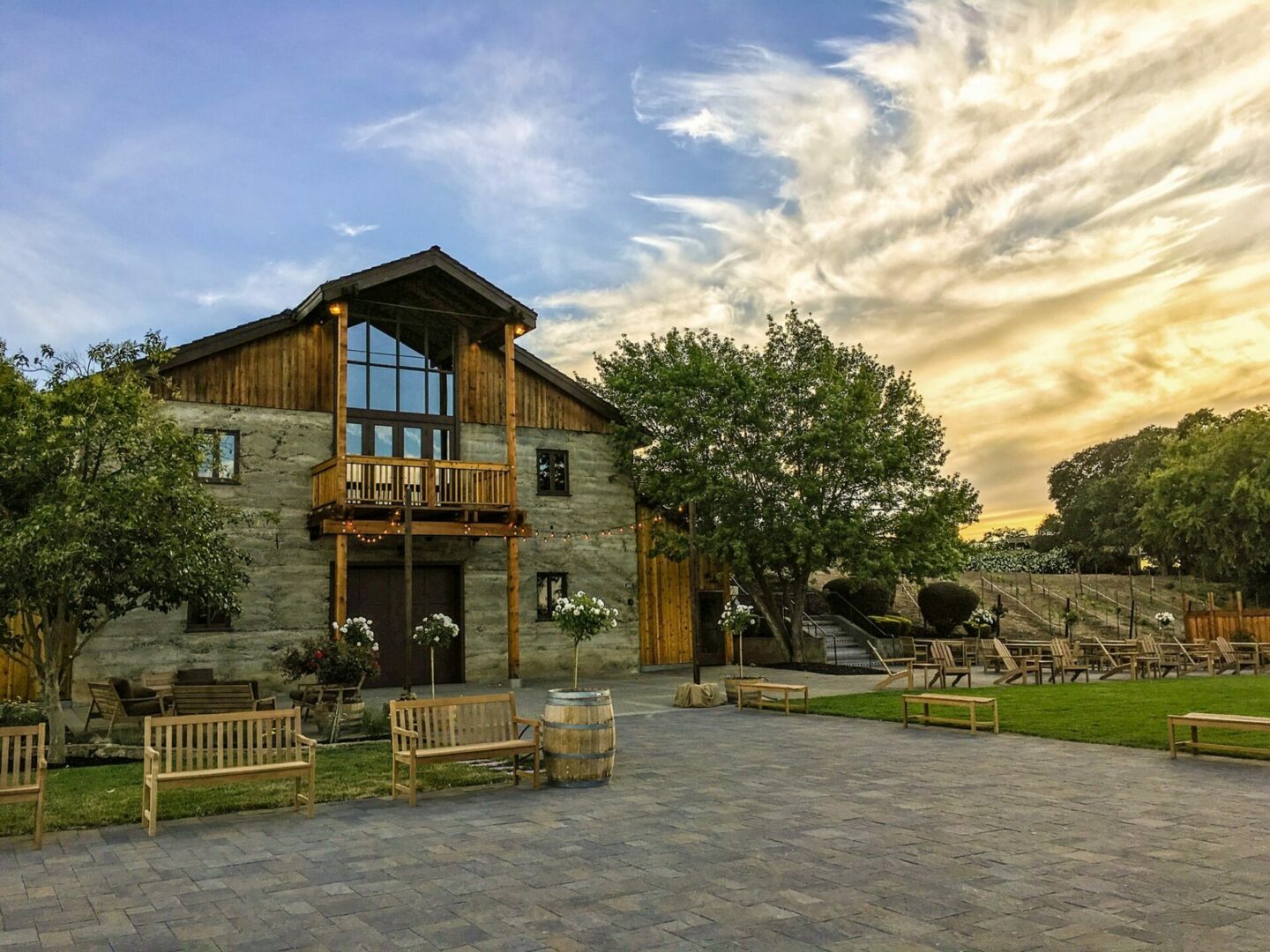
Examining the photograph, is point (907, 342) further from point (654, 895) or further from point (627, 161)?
point (654, 895)

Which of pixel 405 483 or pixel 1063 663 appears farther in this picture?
pixel 1063 663

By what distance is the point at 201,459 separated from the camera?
13148mm

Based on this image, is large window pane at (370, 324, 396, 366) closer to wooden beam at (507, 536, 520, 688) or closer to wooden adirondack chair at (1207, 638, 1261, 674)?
wooden beam at (507, 536, 520, 688)

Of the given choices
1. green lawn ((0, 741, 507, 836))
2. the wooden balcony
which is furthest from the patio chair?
the wooden balcony

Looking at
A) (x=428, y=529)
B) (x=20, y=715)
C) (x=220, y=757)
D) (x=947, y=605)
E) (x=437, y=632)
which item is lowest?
(x=20, y=715)

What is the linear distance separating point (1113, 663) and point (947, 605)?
9.71 m

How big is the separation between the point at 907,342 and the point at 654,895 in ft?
78.2

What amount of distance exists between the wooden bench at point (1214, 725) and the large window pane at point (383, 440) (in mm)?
16868

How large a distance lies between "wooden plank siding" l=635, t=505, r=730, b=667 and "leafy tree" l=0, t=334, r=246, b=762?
533 inches

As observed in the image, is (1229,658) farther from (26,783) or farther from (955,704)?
(26,783)

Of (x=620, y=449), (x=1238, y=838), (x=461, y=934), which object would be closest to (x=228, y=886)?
(x=461, y=934)

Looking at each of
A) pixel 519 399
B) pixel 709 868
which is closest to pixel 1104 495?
pixel 519 399

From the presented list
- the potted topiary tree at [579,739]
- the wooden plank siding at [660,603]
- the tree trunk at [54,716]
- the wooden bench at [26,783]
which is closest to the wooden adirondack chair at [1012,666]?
the wooden plank siding at [660,603]

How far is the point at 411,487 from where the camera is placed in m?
20.5
